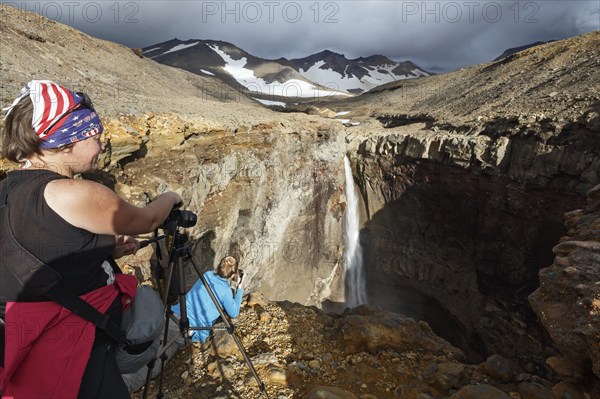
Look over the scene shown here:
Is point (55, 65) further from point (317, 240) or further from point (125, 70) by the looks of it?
point (317, 240)

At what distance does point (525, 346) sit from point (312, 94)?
90.9m

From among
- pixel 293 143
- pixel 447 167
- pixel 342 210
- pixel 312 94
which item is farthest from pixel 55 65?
pixel 312 94

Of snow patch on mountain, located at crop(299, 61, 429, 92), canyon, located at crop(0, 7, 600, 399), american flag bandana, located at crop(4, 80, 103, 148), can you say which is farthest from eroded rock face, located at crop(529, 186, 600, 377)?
snow patch on mountain, located at crop(299, 61, 429, 92)

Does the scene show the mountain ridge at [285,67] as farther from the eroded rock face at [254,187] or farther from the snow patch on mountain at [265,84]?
the eroded rock face at [254,187]

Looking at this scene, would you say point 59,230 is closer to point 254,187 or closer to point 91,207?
point 91,207

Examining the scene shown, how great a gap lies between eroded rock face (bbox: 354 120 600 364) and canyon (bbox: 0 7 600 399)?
0.07 metres

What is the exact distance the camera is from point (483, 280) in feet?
53.4

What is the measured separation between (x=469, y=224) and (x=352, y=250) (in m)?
7.75

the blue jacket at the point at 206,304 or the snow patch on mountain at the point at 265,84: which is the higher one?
the snow patch on mountain at the point at 265,84

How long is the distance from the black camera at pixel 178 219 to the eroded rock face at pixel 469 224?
1427 cm

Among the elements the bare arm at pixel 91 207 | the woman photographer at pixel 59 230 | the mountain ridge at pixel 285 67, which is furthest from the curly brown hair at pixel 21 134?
the mountain ridge at pixel 285 67

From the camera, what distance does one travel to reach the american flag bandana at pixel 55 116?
1.77m

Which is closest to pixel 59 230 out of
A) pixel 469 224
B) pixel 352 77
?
pixel 469 224

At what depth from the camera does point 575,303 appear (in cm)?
314
